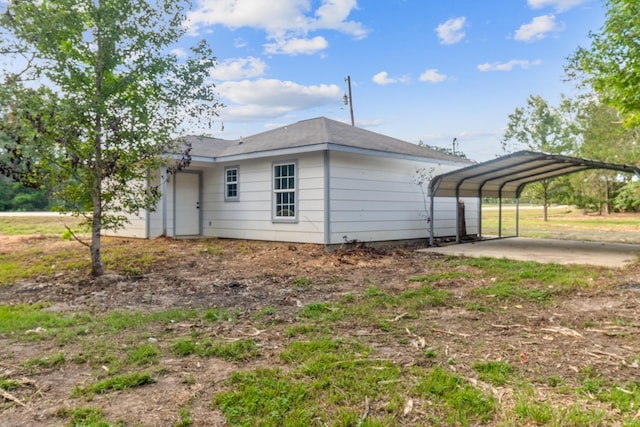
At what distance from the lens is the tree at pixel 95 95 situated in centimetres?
580

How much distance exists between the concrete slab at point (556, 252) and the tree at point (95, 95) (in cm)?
645

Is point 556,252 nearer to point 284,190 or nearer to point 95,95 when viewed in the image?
point 284,190

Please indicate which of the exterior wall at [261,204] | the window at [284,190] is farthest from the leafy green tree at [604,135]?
the window at [284,190]

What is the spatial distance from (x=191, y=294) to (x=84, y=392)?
9.80 feet

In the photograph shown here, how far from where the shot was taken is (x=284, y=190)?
33.7 ft

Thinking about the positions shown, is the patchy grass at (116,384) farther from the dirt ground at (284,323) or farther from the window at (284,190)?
the window at (284,190)

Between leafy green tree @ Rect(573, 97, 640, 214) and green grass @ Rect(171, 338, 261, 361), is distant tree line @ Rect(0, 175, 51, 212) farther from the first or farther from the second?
leafy green tree @ Rect(573, 97, 640, 214)

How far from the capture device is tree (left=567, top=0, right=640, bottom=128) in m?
7.99

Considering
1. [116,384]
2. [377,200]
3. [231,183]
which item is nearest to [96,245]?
[116,384]

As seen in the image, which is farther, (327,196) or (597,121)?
(597,121)

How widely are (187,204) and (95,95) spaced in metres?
6.60

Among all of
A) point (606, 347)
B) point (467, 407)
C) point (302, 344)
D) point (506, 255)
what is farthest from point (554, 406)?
point (506, 255)

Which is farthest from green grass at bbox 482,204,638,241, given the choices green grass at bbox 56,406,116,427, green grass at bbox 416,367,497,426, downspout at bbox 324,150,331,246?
green grass at bbox 56,406,116,427

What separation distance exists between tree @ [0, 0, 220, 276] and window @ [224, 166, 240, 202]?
14.7 feet
